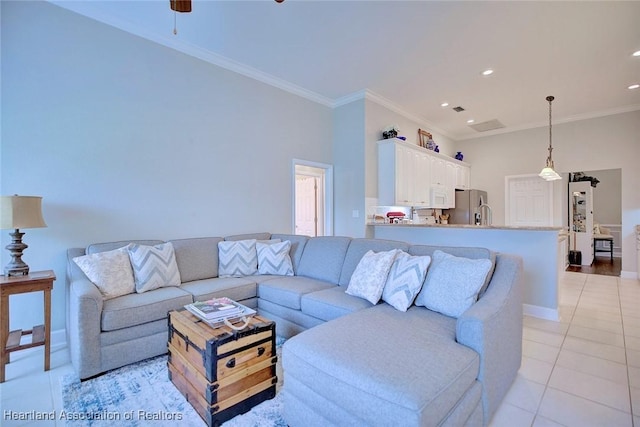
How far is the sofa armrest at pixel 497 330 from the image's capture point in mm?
1564

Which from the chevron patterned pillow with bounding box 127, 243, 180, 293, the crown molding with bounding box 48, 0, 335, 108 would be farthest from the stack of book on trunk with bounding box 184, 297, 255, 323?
the crown molding with bounding box 48, 0, 335, 108

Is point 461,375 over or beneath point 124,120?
beneath

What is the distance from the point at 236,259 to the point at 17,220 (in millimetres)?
1798

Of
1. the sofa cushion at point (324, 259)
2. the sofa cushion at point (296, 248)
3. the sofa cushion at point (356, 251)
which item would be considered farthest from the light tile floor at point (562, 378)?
the sofa cushion at point (296, 248)

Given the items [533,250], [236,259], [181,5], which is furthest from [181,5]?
[533,250]

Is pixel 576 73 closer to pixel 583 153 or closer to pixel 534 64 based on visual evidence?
pixel 534 64

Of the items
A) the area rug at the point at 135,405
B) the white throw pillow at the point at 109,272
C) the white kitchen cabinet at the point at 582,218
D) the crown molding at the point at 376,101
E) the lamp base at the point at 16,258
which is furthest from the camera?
the white kitchen cabinet at the point at 582,218

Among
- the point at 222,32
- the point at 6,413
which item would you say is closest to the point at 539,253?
the point at 222,32

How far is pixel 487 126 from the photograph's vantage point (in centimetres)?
640

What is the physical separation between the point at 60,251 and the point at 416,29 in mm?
4074

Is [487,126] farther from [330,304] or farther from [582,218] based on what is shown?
[330,304]

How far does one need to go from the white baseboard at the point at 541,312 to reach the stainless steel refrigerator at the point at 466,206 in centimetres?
300

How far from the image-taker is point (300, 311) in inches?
104

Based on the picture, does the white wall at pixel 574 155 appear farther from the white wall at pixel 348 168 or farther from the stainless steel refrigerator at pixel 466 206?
the white wall at pixel 348 168
